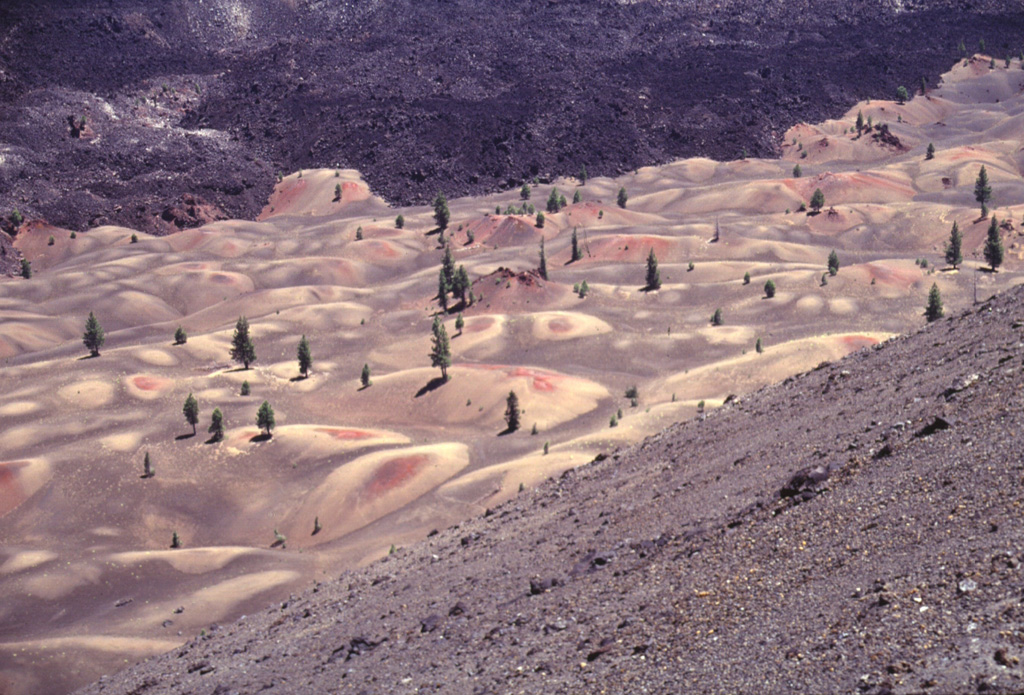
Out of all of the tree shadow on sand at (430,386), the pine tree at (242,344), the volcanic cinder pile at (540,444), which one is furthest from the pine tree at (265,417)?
the pine tree at (242,344)

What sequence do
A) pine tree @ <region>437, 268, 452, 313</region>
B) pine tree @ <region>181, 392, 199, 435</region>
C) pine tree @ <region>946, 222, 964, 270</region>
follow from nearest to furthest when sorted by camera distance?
pine tree @ <region>181, 392, 199, 435</region>, pine tree @ <region>946, 222, 964, 270</region>, pine tree @ <region>437, 268, 452, 313</region>

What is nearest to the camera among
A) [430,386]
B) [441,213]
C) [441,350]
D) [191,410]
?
[191,410]

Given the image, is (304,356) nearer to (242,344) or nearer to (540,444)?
(242,344)

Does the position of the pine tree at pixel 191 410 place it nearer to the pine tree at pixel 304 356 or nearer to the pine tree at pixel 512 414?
the pine tree at pixel 304 356

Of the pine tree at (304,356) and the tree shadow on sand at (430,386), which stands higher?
the pine tree at (304,356)

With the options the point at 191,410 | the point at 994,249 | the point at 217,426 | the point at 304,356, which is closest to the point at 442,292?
the point at 304,356

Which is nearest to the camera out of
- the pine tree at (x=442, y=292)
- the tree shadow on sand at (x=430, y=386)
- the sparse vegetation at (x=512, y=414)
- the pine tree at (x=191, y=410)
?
the pine tree at (x=191, y=410)

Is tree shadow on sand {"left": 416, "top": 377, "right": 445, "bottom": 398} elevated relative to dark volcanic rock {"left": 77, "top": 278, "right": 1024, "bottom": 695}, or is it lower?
lower

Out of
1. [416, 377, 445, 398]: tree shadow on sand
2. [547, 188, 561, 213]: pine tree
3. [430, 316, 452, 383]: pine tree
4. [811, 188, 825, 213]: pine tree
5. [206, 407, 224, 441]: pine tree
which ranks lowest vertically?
[416, 377, 445, 398]: tree shadow on sand

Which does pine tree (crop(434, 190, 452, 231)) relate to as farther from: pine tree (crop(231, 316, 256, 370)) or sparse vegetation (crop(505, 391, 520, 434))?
sparse vegetation (crop(505, 391, 520, 434))

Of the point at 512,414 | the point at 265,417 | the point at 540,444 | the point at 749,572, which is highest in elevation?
the point at 749,572

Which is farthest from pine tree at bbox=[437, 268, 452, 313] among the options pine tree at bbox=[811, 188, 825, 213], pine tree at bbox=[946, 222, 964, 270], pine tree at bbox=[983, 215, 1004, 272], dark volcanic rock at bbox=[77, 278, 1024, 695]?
dark volcanic rock at bbox=[77, 278, 1024, 695]

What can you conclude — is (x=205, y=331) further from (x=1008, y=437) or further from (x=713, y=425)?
(x=1008, y=437)

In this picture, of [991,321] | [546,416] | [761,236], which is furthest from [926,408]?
[761,236]
